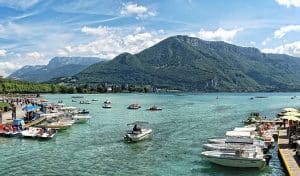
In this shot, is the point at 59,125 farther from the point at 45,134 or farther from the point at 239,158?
the point at 239,158

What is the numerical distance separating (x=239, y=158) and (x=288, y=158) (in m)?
5.40

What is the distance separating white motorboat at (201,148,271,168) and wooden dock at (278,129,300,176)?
2.02m

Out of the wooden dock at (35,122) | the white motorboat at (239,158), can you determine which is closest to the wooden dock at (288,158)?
the white motorboat at (239,158)

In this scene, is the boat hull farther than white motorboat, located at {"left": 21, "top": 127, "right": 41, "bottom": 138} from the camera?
No

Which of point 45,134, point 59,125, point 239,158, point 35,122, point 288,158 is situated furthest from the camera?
point 35,122

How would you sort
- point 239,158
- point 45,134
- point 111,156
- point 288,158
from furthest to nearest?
point 45,134 < point 111,156 < point 288,158 < point 239,158

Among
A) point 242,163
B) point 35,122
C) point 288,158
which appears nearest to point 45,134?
point 35,122

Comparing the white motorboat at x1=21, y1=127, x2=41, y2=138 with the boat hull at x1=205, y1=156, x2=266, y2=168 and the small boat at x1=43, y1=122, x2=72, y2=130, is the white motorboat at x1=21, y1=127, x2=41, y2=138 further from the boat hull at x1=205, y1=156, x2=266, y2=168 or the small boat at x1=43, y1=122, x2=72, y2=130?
the boat hull at x1=205, y1=156, x2=266, y2=168

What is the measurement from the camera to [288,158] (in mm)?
41875

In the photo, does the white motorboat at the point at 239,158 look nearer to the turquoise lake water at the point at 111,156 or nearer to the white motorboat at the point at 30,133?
the turquoise lake water at the point at 111,156

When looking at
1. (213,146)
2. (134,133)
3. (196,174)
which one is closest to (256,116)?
(134,133)

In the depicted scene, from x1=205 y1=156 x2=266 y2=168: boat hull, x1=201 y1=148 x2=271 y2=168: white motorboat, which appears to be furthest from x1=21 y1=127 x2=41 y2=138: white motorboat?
x1=205 y1=156 x2=266 y2=168: boat hull

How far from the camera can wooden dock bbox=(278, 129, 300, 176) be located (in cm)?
3669

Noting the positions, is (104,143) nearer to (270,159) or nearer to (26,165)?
(26,165)
